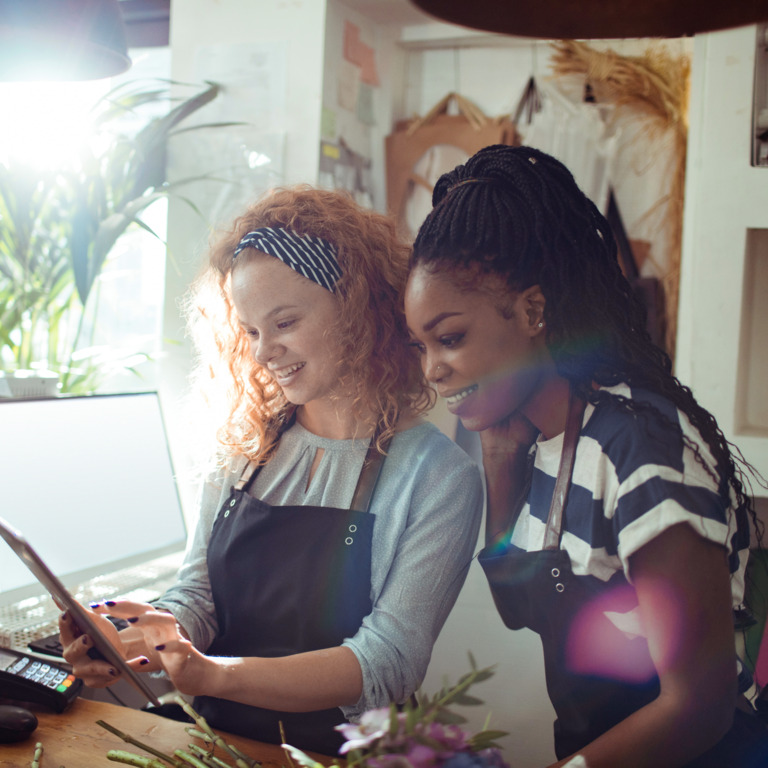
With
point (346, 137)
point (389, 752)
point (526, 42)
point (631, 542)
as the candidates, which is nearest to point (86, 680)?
point (389, 752)

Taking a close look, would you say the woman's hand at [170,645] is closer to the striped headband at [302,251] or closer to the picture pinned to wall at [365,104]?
the striped headband at [302,251]

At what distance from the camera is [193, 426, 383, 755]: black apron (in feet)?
3.77

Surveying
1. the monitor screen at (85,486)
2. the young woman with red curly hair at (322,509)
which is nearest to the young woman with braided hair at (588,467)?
the young woman with red curly hair at (322,509)

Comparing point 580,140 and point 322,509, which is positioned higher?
point 580,140

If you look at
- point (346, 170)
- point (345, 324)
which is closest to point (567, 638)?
point (345, 324)

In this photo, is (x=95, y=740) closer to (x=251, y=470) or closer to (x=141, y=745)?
(x=141, y=745)

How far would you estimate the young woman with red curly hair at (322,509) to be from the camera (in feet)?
3.59

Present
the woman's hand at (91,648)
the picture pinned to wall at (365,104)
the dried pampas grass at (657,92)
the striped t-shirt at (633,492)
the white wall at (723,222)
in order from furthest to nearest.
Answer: the picture pinned to wall at (365,104)
the dried pampas grass at (657,92)
the white wall at (723,222)
the woman's hand at (91,648)
the striped t-shirt at (633,492)

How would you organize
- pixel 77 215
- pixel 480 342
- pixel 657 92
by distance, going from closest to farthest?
pixel 480 342 → pixel 657 92 → pixel 77 215

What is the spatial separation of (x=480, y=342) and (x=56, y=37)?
902 mm

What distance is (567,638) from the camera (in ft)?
3.02

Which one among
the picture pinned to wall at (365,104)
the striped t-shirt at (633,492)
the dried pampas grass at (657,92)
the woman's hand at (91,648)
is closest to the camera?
the striped t-shirt at (633,492)

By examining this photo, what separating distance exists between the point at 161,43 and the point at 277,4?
0.58 m

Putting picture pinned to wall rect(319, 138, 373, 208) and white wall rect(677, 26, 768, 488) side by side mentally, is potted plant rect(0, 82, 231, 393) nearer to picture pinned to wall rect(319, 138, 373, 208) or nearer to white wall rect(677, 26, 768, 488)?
picture pinned to wall rect(319, 138, 373, 208)
